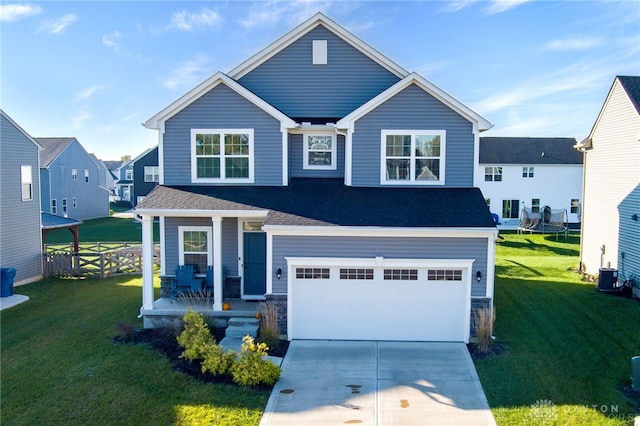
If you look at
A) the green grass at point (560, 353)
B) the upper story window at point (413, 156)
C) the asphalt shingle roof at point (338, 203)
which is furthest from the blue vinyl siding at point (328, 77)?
the green grass at point (560, 353)

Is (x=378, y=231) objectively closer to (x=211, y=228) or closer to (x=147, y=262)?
(x=211, y=228)

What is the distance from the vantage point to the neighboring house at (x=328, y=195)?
12.2 meters

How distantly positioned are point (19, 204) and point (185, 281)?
998 centimetres

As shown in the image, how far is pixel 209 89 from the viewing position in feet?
46.8

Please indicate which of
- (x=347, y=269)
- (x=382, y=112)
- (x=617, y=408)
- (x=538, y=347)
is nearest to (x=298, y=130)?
(x=382, y=112)

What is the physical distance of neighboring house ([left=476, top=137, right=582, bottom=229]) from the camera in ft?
125

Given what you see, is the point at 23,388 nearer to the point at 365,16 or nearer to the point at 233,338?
the point at 233,338

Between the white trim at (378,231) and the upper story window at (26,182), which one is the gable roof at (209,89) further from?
the upper story window at (26,182)

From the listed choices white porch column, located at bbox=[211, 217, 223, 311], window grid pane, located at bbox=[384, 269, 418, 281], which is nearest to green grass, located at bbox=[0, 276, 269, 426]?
white porch column, located at bbox=[211, 217, 223, 311]

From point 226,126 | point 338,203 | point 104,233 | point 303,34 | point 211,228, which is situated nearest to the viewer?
point 338,203

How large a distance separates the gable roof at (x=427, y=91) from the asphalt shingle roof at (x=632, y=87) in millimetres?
7314

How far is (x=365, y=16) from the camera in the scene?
658 inches

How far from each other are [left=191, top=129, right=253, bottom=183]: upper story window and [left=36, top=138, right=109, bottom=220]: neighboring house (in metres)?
34.3

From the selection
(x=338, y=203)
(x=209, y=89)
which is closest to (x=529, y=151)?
(x=338, y=203)
